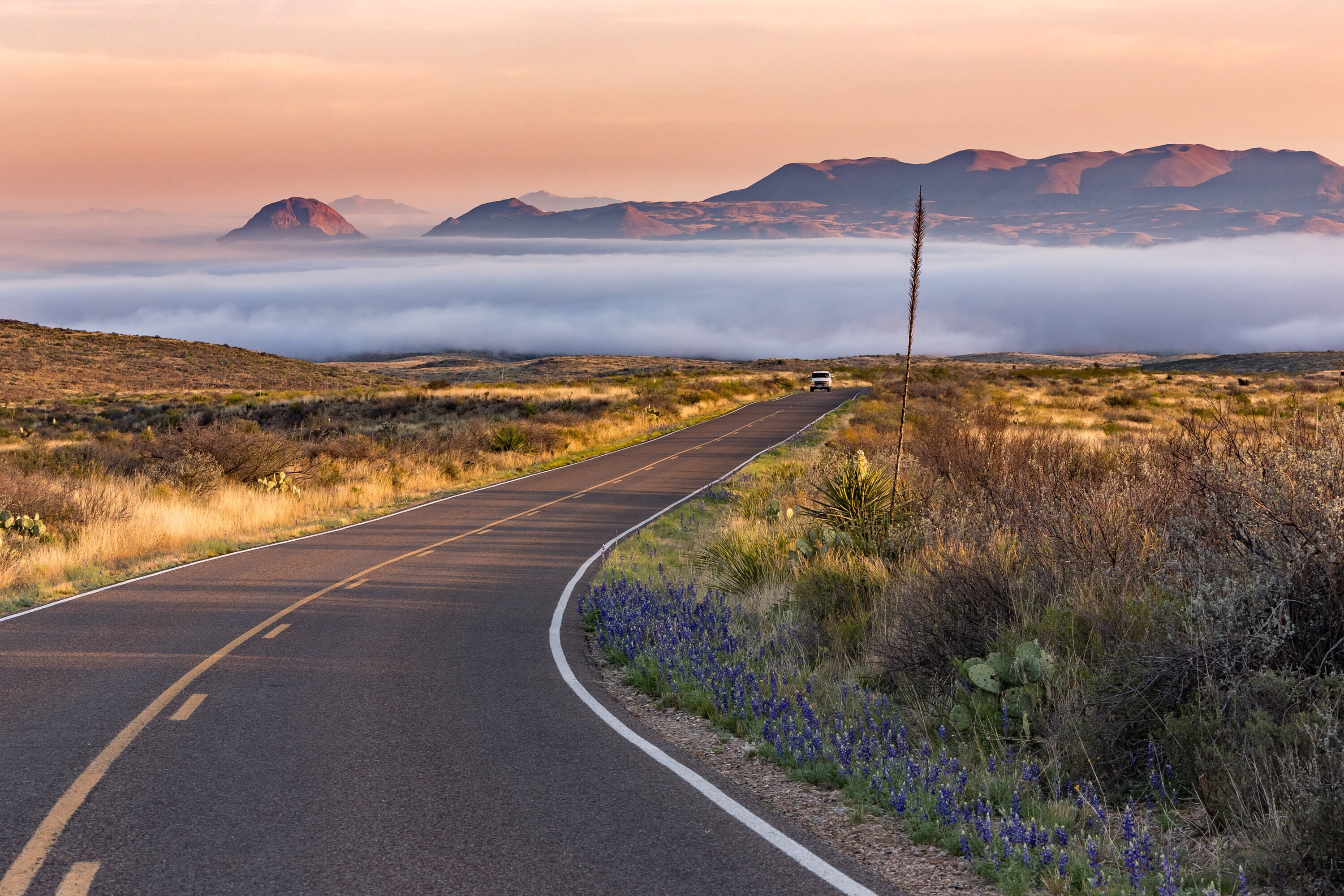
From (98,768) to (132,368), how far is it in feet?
294

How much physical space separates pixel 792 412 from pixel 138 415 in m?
33.8

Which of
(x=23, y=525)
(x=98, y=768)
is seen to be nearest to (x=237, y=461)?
(x=23, y=525)

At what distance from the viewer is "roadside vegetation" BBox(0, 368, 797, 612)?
16328 millimetres

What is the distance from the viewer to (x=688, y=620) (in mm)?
10156

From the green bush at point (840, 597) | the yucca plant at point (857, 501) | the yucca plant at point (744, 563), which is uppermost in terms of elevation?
the yucca plant at point (857, 501)

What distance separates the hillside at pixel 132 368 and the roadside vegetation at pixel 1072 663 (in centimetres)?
6943

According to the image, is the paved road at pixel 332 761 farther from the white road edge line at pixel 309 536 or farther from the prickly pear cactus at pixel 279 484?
the prickly pear cactus at pixel 279 484

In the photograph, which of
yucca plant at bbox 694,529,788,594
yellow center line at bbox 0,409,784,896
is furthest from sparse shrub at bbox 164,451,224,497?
yucca plant at bbox 694,529,788,594

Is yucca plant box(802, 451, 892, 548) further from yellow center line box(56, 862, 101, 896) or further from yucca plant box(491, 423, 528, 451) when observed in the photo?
yucca plant box(491, 423, 528, 451)

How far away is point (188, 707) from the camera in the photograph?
25.3ft

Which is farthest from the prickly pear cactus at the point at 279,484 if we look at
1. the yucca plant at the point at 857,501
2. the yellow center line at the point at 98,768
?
the yucca plant at the point at 857,501

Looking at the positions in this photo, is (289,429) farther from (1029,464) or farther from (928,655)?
(928,655)

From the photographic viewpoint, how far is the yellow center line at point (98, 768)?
4773 millimetres

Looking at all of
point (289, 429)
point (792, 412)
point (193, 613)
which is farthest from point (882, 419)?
point (193, 613)
